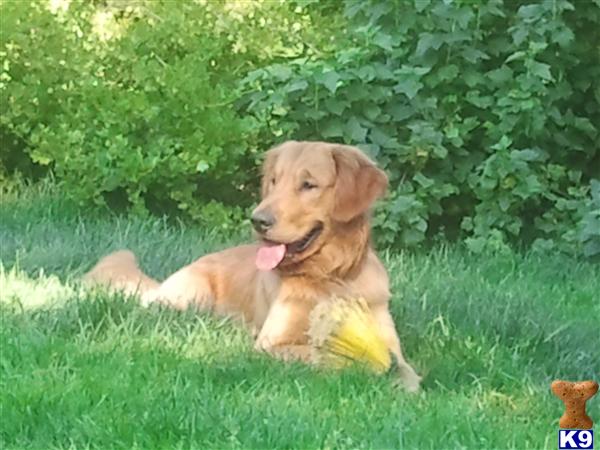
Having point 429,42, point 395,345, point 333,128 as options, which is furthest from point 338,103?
point 395,345

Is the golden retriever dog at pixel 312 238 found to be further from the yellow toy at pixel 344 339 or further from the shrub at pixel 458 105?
the shrub at pixel 458 105

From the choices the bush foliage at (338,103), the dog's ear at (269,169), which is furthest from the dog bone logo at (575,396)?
the bush foliage at (338,103)

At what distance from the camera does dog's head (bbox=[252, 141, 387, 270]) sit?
505 centimetres

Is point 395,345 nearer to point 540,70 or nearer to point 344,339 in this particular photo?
point 344,339

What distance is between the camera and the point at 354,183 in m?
5.17

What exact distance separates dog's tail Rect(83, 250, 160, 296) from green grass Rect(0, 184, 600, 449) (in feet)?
0.50

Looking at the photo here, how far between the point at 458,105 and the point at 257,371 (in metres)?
4.03

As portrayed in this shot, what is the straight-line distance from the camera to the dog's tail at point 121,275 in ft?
18.4

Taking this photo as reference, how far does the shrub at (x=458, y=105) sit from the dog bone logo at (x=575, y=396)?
436cm

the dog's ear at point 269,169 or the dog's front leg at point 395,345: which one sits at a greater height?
the dog's ear at point 269,169

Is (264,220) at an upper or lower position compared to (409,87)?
lower

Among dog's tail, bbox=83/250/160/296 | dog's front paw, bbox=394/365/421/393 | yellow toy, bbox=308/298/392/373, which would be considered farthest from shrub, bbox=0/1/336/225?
dog's front paw, bbox=394/365/421/393

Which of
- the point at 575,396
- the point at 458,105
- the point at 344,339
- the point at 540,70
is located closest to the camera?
the point at 575,396

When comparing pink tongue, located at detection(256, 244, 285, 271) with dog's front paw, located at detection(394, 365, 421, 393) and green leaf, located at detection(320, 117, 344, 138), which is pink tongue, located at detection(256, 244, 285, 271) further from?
green leaf, located at detection(320, 117, 344, 138)
